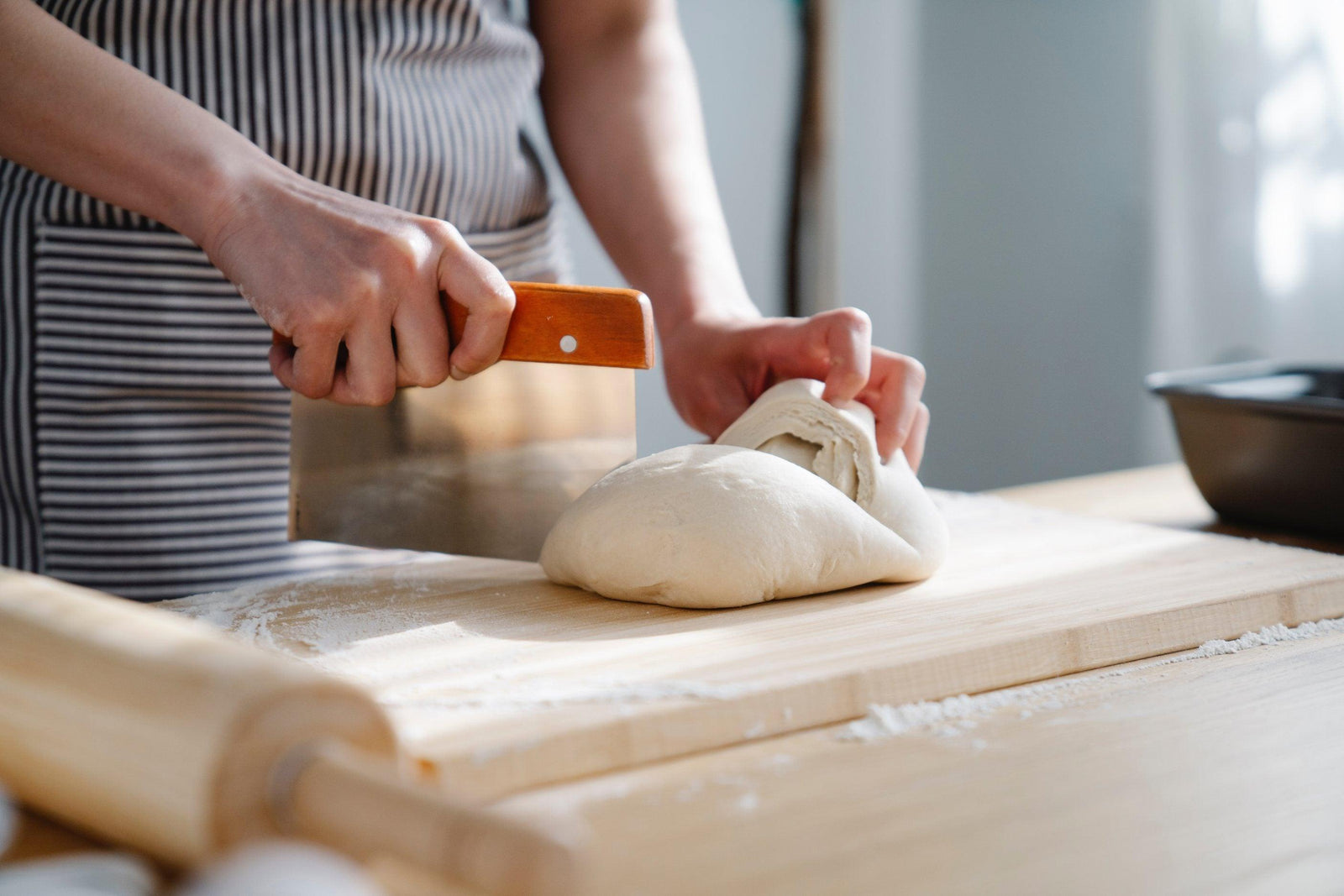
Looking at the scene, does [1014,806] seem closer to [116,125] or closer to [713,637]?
[713,637]

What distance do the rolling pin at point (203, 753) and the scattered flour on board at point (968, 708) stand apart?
12.9 inches

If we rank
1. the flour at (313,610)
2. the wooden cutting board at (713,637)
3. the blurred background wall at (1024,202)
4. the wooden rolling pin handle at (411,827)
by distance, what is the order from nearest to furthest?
the wooden rolling pin handle at (411,827) < the wooden cutting board at (713,637) < the flour at (313,610) < the blurred background wall at (1024,202)

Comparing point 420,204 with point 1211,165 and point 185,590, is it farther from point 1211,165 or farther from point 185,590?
point 1211,165

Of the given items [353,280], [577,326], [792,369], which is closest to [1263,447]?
[792,369]

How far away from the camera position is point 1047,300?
3316 millimetres

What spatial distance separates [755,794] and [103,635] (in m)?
0.35

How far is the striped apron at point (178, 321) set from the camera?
3.88ft

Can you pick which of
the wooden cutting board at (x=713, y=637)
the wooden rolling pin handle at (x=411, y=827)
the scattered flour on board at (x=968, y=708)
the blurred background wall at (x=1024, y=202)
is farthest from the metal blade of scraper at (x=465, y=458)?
the blurred background wall at (x=1024, y=202)

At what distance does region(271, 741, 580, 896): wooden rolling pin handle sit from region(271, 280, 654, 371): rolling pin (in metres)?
0.52

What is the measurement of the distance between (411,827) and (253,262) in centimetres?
66

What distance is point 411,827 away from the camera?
438 millimetres

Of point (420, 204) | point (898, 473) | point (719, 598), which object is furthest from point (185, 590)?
point (898, 473)

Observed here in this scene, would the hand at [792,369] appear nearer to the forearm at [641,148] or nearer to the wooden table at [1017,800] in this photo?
the forearm at [641,148]

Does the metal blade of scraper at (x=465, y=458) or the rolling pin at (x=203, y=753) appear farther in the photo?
the metal blade of scraper at (x=465, y=458)
